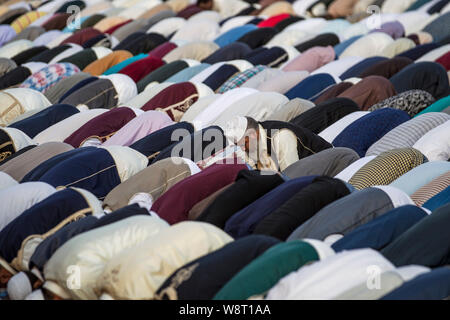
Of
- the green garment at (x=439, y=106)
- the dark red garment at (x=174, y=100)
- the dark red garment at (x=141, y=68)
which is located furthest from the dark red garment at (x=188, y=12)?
the green garment at (x=439, y=106)

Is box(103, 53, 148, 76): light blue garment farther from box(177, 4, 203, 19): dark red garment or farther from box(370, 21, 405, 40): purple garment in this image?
box(370, 21, 405, 40): purple garment

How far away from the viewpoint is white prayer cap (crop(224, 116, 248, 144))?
17.9ft

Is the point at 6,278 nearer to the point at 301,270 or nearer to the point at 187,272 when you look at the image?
the point at 187,272

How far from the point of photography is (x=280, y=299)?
10.7 feet

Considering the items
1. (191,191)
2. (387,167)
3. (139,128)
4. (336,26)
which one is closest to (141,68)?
(139,128)

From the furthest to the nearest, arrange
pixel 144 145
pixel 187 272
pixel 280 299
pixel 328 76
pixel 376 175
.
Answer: pixel 328 76 < pixel 144 145 < pixel 376 175 < pixel 187 272 < pixel 280 299

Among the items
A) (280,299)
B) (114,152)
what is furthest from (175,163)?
(280,299)

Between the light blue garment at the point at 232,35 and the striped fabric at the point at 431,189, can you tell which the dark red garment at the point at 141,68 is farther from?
the striped fabric at the point at 431,189

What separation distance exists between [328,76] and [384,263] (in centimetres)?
397

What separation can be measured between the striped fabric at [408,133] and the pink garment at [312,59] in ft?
7.84

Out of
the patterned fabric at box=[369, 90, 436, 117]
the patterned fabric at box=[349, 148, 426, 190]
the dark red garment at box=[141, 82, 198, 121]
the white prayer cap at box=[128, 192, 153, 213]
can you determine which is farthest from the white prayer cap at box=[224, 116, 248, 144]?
the dark red garment at box=[141, 82, 198, 121]

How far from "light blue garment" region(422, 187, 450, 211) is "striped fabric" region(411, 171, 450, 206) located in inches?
1.4

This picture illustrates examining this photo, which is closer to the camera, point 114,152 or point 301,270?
point 301,270

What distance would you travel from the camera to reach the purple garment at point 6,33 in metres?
10.5
